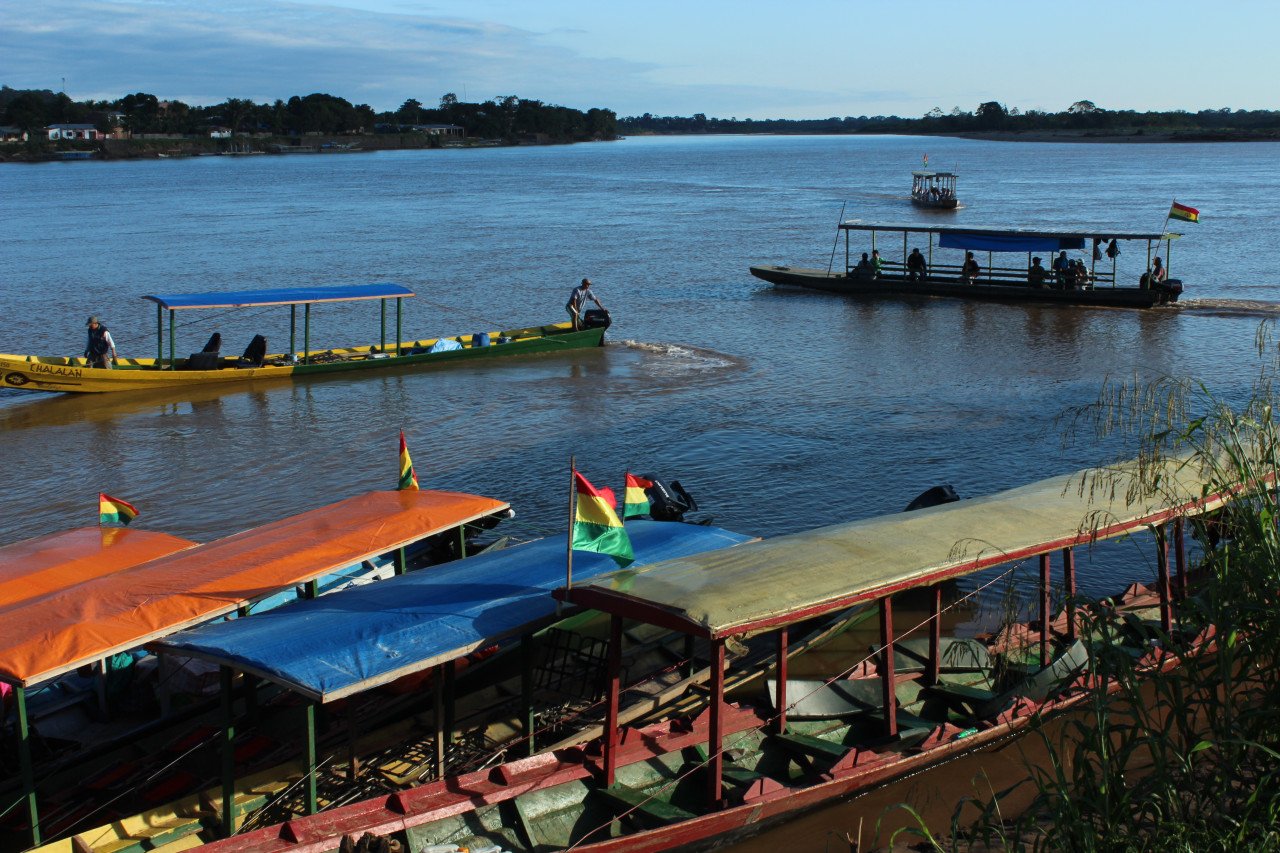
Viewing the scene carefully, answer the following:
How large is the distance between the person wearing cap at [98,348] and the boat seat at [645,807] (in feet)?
61.1

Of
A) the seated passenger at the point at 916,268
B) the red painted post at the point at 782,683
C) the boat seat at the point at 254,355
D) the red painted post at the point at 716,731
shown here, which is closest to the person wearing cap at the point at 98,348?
the boat seat at the point at 254,355

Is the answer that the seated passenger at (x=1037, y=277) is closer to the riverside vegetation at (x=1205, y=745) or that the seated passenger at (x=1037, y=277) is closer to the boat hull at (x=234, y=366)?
the boat hull at (x=234, y=366)

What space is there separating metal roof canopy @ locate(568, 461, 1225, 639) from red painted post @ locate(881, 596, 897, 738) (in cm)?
49

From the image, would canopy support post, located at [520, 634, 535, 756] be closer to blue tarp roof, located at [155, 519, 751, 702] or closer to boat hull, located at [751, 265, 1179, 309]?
blue tarp roof, located at [155, 519, 751, 702]

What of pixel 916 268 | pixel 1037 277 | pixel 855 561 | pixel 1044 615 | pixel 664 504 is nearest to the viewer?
pixel 855 561

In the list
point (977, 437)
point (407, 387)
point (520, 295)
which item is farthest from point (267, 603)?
point (520, 295)

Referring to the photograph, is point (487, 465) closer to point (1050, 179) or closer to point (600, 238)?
point (600, 238)

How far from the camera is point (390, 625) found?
8.61 metres

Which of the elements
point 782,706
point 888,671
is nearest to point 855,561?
point 888,671

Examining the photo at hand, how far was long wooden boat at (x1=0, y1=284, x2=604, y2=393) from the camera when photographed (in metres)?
23.4

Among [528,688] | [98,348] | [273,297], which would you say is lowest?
[528,688]

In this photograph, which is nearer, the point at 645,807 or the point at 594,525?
the point at 645,807

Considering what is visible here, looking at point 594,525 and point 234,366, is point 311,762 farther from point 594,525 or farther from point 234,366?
point 234,366

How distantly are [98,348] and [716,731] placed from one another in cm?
1930
